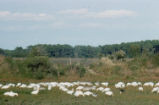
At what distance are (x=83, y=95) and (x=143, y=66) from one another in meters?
13.8

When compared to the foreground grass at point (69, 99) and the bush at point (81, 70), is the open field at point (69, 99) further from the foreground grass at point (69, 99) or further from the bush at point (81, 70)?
the bush at point (81, 70)

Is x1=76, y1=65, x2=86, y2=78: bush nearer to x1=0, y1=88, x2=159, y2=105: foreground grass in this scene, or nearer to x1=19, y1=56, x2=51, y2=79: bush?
x1=19, y1=56, x2=51, y2=79: bush

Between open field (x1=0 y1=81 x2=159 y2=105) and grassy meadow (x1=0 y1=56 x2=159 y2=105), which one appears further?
grassy meadow (x1=0 y1=56 x2=159 y2=105)

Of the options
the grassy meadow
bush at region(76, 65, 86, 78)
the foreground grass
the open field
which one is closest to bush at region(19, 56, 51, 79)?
the grassy meadow

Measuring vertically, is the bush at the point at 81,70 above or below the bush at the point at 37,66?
below

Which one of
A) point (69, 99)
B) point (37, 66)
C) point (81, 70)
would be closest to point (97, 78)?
point (81, 70)

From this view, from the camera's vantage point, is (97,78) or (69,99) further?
(97,78)

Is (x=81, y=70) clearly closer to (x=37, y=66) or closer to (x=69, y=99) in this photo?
(x=37, y=66)

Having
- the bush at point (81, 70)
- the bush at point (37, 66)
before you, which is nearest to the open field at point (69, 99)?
the bush at point (37, 66)

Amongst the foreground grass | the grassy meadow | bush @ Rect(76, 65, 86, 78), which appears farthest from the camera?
bush @ Rect(76, 65, 86, 78)

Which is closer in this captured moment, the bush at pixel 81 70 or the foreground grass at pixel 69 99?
the foreground grass at pixel 69 99

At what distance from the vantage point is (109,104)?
11.9 meters

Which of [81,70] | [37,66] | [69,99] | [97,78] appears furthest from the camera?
[81,70]

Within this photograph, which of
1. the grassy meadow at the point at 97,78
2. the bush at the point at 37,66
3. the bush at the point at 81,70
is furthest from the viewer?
the bush at the point at 81,70
